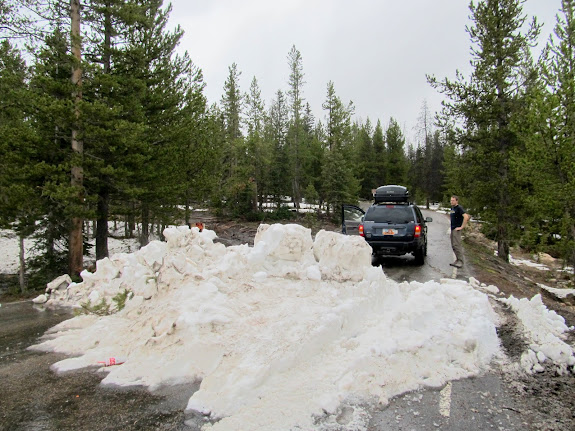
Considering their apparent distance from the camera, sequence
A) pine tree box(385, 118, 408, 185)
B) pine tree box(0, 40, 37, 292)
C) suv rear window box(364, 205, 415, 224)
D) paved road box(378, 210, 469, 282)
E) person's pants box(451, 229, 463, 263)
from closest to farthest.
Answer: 1. paved road box(378, 210, 469, 282)
2. person's pants box(451, 229, 463, 263)
3. pine tree box(0, 40, 37, 292)
4. suv rear window box(364, 205, 415, 224)
5. pine tree box(385, 118, 408, 185)

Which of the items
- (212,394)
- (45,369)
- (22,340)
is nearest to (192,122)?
(22,340)

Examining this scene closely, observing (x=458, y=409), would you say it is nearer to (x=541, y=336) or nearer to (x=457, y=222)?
(x=541, y=336)

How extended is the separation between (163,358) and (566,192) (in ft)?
43.5

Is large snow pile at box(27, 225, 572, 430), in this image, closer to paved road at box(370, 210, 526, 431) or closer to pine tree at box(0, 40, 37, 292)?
paved road at box(370, 210, 526, 431)

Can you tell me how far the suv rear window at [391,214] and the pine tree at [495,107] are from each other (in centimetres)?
634

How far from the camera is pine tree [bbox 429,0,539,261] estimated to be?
51.5 ft

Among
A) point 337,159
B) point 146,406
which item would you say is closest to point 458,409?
point 146,406

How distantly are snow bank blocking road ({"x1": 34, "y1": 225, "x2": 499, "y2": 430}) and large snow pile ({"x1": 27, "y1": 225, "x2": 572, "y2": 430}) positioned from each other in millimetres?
16

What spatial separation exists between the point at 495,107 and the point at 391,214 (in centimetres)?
836

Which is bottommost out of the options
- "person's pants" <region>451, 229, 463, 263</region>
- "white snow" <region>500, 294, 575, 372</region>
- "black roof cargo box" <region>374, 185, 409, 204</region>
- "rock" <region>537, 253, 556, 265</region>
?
"rock" <region>537, 253, 556, 265</region>

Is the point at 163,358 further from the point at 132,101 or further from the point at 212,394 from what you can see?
the point at 132,101

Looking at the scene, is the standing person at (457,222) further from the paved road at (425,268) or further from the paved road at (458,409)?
the paved road at (458,409)

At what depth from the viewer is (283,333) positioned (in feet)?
16.3

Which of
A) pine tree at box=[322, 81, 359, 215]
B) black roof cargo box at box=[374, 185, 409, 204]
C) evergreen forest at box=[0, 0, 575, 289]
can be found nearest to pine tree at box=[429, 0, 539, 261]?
evergreen forest at box=[0, 0, 575, 289]
